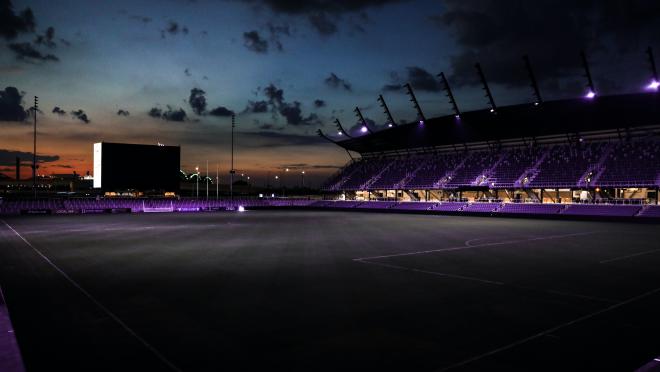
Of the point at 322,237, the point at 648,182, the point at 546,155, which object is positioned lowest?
the point at 322,237

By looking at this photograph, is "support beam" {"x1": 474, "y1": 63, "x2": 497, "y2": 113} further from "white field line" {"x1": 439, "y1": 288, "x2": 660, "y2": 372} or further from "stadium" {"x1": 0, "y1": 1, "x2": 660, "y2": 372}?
"white field line" {"x1": 439, "y1": 288, "x2": 660, "y2": 372}

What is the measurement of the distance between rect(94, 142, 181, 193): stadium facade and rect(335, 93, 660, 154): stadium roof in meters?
34.2

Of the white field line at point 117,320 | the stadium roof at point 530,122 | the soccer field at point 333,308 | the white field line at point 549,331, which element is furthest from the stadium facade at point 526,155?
the white field line at point 117,320

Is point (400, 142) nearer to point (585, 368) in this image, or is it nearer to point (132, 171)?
point (132, 171)

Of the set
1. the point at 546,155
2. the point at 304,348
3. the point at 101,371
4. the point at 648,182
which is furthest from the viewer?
the point at 546,155

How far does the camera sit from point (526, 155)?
54.2 metres

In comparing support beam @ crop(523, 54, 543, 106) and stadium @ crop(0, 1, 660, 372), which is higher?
support beam @ crop(523, 54, 543, 106)

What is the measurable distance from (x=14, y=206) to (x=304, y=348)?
5329cm

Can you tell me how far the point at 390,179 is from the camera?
209 feet

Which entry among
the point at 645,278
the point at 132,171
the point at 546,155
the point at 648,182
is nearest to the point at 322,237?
the point at 645,278

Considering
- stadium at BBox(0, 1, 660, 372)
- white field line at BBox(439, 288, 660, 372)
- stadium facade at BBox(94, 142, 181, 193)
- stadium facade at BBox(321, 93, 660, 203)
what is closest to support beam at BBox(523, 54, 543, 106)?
stadium facade at BBox(321, 93, 660, 203)

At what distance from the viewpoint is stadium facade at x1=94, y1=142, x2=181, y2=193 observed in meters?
71.8

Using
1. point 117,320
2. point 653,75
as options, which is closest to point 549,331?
point 117,320

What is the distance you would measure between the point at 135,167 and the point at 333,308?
71.9 meters
